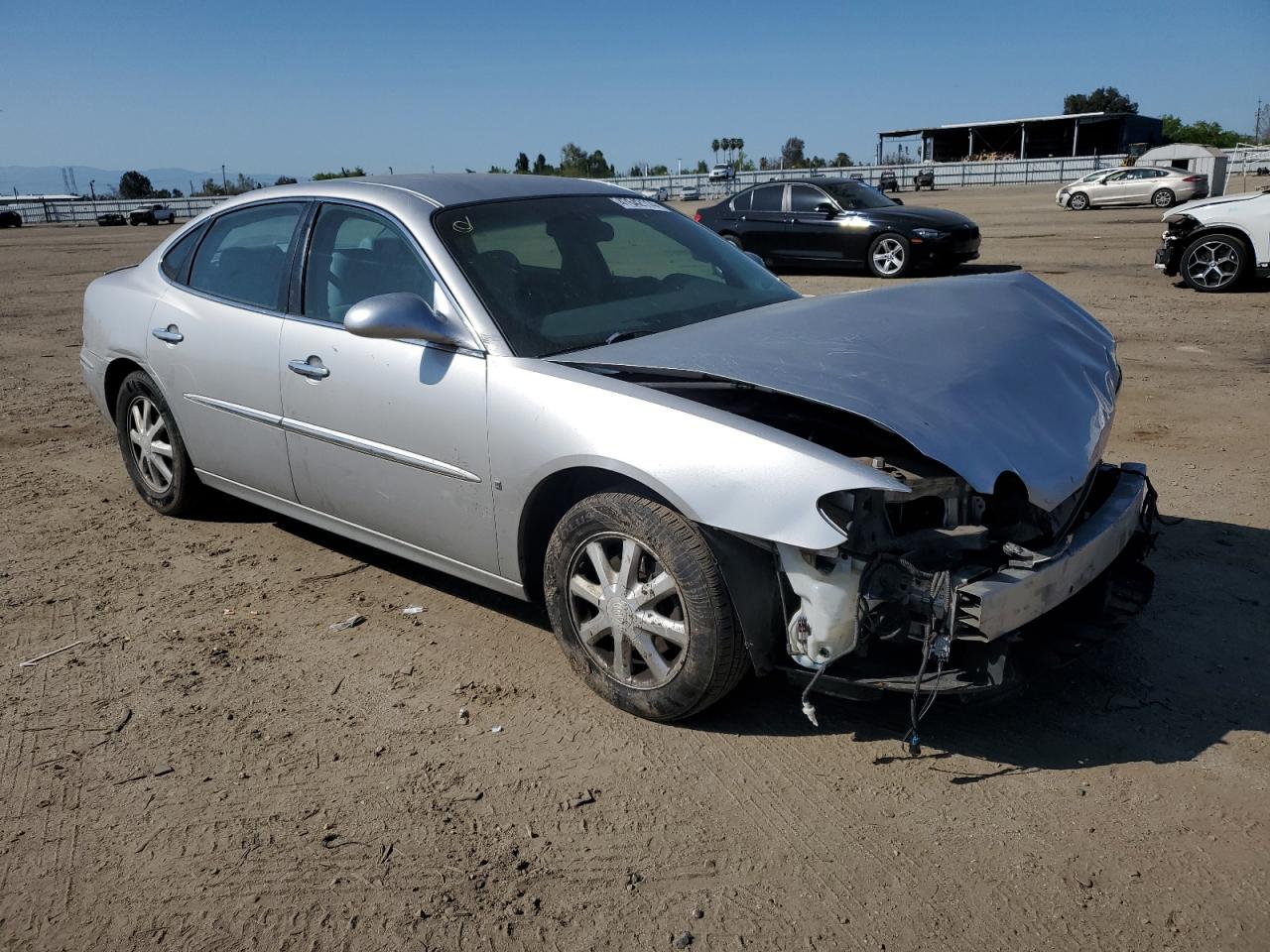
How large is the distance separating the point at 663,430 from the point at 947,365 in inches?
37.5

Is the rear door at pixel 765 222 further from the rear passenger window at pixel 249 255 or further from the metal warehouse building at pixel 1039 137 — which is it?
the metal warehouse building at pixel 1039 137

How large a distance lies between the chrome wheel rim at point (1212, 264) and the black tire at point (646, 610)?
11335mm

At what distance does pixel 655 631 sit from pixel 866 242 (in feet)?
41.8

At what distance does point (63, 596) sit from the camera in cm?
454

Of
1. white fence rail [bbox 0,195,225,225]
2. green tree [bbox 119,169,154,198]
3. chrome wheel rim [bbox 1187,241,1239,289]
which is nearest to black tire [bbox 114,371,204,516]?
chrome wheel rim [bbox 1187,241,1239,289]

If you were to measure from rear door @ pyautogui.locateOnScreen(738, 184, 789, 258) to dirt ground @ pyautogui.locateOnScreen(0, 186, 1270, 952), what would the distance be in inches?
452

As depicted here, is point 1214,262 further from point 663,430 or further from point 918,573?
point 663,430

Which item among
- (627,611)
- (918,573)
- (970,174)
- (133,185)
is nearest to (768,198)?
(627,611)

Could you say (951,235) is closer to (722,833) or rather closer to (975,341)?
(975,341)

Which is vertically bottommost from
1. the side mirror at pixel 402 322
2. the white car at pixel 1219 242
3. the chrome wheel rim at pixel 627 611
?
the chrome wheel rim at pixel 627 611

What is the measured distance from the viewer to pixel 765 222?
51.8 feet

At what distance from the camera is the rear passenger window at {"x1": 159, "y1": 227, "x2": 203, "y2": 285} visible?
5006 mm

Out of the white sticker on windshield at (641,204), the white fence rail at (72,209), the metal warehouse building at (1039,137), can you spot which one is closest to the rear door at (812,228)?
the white sticker on windshield at (641,204)

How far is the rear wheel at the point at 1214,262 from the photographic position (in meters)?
11.8
